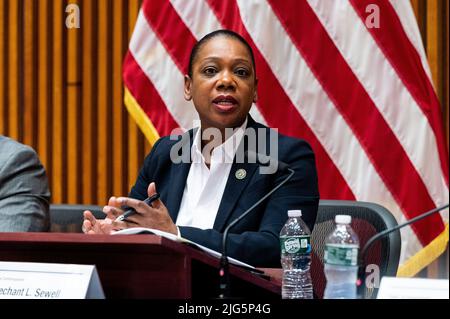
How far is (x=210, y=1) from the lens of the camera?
12.2 feet

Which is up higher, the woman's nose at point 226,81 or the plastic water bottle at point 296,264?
the woman's nose at point 226,81

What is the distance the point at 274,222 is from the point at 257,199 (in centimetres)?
11

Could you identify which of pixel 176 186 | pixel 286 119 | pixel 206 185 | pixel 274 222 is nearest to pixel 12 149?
pixel 176 186

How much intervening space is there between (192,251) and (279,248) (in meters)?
0.81

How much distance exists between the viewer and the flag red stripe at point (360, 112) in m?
3.44

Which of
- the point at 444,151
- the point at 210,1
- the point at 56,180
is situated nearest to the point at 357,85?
the point at 444,151

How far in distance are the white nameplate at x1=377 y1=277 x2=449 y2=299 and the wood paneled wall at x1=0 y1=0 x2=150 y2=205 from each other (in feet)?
9.31

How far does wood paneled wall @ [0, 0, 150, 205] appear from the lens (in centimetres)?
416

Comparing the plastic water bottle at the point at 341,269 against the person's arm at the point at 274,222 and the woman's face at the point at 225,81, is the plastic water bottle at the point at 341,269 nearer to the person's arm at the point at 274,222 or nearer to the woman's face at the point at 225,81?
the person's arm at the point at 274,222

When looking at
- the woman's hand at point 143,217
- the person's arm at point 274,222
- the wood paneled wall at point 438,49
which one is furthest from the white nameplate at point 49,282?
the wood paneled wall at point 438,49

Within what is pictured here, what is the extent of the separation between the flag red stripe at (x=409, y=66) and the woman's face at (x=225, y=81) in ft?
3.31

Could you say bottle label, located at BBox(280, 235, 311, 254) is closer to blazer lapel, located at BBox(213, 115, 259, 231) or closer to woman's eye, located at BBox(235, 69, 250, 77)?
blazer lapel, located at BBox(213, 115, 259, 231)

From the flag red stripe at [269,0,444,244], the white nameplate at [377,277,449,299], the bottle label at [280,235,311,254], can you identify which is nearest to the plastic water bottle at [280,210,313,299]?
the bottle label at [280,235,311,254]

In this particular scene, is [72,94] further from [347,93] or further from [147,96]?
[347,93]
